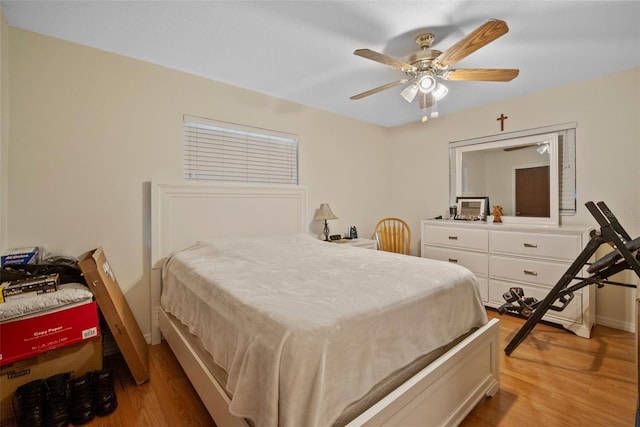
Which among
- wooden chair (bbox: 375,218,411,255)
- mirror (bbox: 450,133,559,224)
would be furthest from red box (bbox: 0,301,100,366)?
mirror (bbox: 450,133,559,224)

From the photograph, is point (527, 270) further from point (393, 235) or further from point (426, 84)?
point (426, 84)

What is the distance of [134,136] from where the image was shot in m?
2.29

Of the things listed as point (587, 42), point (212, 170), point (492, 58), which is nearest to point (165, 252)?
point (212, 170)

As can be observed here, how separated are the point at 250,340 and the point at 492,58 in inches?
106

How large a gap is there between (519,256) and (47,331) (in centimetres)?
379

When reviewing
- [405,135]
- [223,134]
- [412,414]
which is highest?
[405,135]

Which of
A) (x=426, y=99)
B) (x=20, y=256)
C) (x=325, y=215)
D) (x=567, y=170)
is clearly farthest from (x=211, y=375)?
(x=567, y=170)

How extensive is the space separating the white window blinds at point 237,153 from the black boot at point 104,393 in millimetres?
1625

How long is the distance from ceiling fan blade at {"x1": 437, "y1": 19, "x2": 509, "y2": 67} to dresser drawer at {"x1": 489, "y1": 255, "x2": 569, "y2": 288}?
2124 mm

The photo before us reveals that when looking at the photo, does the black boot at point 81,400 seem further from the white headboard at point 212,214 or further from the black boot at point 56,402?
the white headboard at point 212,214

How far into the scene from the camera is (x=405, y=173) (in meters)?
4.24

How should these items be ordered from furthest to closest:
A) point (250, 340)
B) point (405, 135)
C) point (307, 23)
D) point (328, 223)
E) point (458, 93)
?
point (405, 135) < point (328, 223) < point (458, 93) < point (307, 23) < point (250, 340)

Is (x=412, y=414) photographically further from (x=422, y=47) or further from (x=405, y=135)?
(x=405, y=135)

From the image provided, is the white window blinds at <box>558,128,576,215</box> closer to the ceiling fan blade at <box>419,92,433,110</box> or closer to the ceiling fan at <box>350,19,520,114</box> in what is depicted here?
the ceiling fan at <box>350,19,520,114</box>
